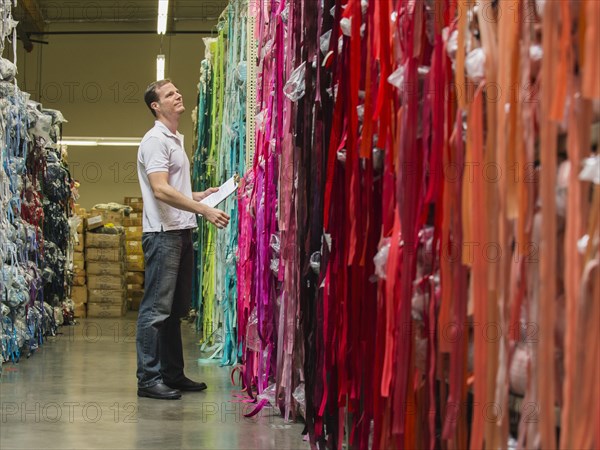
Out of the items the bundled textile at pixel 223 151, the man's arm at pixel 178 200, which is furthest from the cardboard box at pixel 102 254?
the man's arm at pixel 178 200

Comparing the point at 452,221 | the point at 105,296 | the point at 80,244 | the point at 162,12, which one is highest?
the point at 162,12

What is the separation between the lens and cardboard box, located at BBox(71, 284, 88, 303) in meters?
12.4

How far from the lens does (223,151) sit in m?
6.96

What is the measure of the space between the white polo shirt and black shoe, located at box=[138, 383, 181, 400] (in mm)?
846

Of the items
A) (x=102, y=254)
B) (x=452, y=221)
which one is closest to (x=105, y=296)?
(x=102, y=254)

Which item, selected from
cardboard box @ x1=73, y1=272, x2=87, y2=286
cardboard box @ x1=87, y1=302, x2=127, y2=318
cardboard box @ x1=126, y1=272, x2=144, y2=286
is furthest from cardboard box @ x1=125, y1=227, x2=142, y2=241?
cardboard box @ x1=87, y1=302, x2=127, y2=318

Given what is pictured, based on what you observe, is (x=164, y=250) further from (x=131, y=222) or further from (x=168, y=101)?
(x=131, y=222)

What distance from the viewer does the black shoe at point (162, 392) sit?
4953 millimetres

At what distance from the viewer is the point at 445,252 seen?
6.28ft

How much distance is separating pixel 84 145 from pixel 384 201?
16.5 meters

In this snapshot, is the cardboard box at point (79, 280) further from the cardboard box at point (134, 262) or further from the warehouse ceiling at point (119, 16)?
the warehouse ceiling at point (119, 16)

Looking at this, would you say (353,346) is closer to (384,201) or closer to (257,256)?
(384,201)

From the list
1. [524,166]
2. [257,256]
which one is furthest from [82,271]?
[524,166]

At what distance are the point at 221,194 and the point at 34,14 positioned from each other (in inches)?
515
